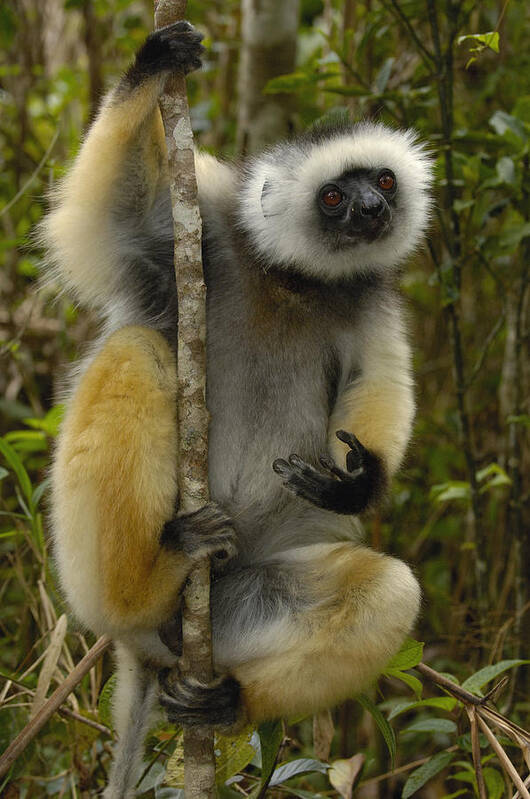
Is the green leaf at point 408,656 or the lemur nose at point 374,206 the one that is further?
the lemur nose at point 374,206

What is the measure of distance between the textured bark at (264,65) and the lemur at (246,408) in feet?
5.66

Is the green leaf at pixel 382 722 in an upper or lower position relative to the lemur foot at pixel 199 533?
lower

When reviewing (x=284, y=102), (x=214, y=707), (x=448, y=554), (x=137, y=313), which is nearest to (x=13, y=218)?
(x=284, y=102)

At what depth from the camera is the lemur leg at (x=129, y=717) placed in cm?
350

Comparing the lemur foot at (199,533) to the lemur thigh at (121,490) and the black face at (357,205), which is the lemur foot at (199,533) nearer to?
the lemur thigh at (121,490)

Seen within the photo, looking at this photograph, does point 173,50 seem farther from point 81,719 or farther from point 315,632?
point 81,719

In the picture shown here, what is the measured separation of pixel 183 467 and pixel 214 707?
0.93 m

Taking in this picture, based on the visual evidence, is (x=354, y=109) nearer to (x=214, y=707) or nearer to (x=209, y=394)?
(x=209, y=394)

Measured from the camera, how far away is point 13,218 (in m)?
7.44

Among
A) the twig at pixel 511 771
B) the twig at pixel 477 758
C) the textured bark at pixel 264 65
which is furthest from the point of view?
the textured bark at pixel 264 65

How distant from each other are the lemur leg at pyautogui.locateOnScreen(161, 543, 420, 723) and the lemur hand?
2.07 metres

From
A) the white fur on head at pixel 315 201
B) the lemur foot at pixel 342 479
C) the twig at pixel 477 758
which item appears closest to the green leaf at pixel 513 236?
the white fur on head at pixel 315 201

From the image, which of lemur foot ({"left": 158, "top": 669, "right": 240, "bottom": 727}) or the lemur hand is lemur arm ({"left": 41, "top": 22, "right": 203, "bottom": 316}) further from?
lemur foot ({"left": 158, "top": 669, "right": 240, "bottom": 727})

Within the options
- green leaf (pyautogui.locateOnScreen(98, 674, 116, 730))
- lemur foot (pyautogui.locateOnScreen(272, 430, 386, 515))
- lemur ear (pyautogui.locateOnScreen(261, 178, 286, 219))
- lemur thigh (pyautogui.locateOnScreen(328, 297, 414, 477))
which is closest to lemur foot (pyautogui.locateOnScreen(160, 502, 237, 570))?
lemur foot (pyautogui.locateOnScreen(272, 430, 386, 515))
